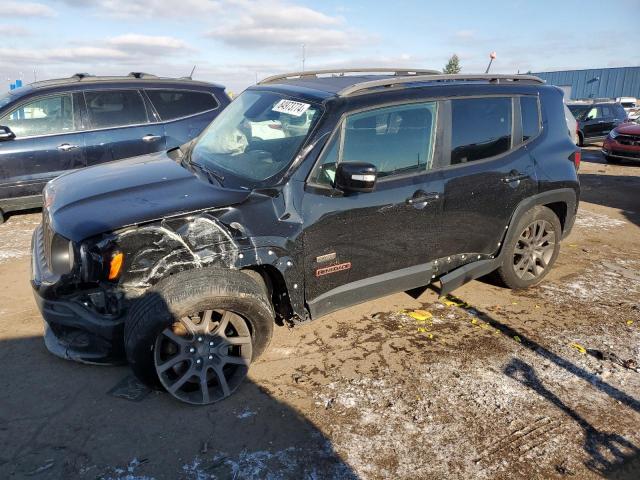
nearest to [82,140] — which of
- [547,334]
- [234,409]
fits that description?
[234,409]

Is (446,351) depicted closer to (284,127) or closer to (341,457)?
(341,457)

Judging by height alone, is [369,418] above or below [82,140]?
below

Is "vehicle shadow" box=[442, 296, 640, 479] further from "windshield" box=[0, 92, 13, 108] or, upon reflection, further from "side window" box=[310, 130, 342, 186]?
"windshield" box=[0, 92, 13, 108]

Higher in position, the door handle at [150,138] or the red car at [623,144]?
the door handle at [150,138]

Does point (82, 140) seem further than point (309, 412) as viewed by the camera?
Yes

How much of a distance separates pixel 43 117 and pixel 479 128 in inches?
217

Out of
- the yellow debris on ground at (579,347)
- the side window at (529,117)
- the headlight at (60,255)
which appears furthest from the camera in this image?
the side window at (529,117)

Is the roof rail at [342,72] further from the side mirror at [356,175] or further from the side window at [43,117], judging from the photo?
the side window at [43,117]

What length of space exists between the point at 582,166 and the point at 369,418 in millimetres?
12434

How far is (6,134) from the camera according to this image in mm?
5918

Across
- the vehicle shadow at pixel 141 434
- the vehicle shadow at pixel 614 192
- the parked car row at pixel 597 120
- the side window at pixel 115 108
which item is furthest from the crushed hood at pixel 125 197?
Answer: the parked car row at pixel 597 120

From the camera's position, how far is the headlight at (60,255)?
2.90 m

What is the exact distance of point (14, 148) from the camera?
19.9 ft

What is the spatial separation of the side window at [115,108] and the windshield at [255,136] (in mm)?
3149
